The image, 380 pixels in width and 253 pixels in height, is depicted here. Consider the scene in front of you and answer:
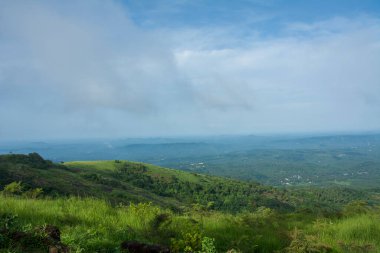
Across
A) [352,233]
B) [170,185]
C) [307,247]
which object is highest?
[307,247]

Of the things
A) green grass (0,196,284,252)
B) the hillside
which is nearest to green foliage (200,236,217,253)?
green grass (0,196,284,252)

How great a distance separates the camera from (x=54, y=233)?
246 inches

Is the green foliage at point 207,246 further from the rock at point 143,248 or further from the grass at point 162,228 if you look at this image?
the rock at point 143,248

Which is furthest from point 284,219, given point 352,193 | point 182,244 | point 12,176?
point 352,193

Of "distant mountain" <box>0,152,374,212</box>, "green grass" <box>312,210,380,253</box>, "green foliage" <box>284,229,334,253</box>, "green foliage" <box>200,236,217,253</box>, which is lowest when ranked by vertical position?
"distant mountain" <box>0,152,374,212</box>

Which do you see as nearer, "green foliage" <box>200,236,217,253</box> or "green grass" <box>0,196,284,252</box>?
"green foliage" <box>200,236,217,253</box>

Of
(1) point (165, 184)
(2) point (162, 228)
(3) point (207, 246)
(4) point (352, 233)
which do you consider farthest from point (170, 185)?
(3) point (207, 246)

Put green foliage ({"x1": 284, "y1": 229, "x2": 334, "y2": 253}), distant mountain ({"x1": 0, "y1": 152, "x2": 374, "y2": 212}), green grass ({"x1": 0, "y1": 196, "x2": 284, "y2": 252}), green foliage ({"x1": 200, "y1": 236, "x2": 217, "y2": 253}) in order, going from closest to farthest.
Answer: green foliage ({"x1": 200, "y1": 236, "x2": 217, "y2": 253}) → green grass ({"x1": 0, "y1": 196, "x2": 284, "y2": 252}) → green foliage ({"x1": 284, "y1": 229, "x2": 334, "y2": 253}) → distant mountain ({"x1": 0, "y1": 152, "x2": 374, "y2": 212})

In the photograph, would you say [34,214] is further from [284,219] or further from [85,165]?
[85,165]

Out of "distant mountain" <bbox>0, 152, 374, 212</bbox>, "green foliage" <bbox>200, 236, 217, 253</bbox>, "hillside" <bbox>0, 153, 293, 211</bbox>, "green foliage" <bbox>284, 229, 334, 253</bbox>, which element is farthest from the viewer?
"distant mountain" <bbox>0, 152, 374, 212</bbox>

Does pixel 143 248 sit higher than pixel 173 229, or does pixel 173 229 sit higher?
pixel 143 248

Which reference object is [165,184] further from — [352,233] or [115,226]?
[115,226]

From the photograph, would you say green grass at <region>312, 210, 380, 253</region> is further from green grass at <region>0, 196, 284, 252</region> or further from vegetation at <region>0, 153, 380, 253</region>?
green grass at <region>0, 196, 284, 252</region>

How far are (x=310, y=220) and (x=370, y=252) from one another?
4058 mm
